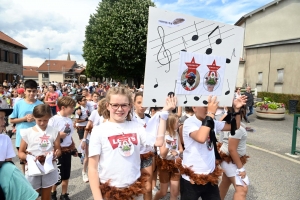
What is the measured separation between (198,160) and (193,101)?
0.68 metres

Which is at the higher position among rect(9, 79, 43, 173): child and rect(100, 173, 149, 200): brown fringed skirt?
rect(9, 79, 43, 173): child

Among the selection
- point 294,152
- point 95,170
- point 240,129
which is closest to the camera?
point 95,170

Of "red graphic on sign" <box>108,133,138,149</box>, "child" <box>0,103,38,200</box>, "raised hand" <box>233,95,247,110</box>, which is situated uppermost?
"raised hand" <box>233,95,247,110</box>

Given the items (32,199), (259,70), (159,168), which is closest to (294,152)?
(159,168)

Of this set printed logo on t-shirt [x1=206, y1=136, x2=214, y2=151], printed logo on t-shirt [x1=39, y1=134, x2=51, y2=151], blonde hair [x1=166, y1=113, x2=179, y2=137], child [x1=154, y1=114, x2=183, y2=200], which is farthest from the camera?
blonde hair [x1=166, y1=113, x2=179, y2=137]

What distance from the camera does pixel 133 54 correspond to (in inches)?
842

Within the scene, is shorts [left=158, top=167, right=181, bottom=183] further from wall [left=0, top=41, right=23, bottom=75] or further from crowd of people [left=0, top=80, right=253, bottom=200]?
wall [left=0, top=41, right=23, bottom=75]

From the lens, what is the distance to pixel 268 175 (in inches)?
194

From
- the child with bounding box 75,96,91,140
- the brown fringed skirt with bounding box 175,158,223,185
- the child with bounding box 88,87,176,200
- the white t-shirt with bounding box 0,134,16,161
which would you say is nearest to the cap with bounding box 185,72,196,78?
the child with bounding box 88,87,176,200

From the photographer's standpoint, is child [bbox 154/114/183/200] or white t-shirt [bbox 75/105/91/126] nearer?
child [bbox 154/114/183/200]

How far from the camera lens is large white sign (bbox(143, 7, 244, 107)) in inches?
83.3

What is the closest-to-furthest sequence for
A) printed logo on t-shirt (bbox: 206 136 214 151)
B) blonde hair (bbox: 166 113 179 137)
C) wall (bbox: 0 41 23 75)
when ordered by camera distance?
printed logo on t-shirt (bbox: 206 136 214 151) < blonde hair (bbox: 166 113 179 137) < wall (bbox: 0 41 23 75)

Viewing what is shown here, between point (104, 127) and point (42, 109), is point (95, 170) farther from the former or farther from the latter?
point (42, 109)

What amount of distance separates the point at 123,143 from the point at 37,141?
1.57 metres
